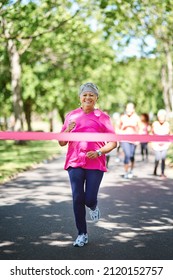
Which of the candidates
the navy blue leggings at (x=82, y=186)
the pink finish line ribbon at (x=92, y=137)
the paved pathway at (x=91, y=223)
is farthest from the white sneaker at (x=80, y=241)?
the pink finish line ribbon at (x=92, y=137)

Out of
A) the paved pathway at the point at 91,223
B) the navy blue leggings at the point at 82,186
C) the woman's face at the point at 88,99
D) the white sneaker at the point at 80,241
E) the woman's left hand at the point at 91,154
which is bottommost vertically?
the paved pathway at the point at 91,223

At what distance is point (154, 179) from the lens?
43.6 feet

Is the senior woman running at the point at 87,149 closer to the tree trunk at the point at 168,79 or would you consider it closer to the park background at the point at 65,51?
the park background at the point at 65,51

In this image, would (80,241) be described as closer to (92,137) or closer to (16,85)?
(92,137)

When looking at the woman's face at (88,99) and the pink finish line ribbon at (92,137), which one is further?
the woman's face at (88,99)

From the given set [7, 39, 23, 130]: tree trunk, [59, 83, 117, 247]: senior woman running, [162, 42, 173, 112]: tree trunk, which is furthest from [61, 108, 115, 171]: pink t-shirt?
[162, 42, 173, 112]: tree trunk

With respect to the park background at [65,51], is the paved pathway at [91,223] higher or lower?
lower

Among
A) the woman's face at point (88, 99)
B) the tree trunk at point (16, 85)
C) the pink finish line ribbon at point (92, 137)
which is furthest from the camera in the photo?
the tree trunk at point (16, 85)

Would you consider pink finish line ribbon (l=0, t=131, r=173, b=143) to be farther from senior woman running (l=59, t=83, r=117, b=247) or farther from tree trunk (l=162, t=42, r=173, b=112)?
tree trunk (l=162, t=42, r=173, b=112)

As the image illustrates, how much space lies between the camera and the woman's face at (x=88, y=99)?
5559 mm

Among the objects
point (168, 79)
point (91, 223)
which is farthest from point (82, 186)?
point (168, 79)

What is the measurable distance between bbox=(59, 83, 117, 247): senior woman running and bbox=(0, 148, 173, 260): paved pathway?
608mm

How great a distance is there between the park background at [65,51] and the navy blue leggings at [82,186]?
5.96 m

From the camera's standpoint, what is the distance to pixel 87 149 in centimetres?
559
